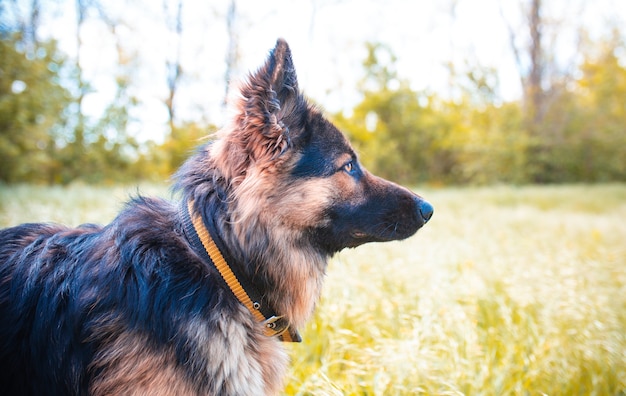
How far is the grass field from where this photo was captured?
10.4 ft

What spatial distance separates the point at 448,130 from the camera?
2416 cm

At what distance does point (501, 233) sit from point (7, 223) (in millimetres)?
8554

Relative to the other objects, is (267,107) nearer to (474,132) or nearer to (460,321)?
(460,321)

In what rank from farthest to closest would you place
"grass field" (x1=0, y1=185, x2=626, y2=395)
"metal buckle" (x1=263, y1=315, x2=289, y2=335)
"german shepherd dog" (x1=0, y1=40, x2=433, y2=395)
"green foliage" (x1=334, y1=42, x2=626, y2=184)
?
"green foliage" (x1=334, y1=42, x2=626, y2=184) → "grass field" (x1=0, y1=185, x2=626, y2=395) → "metal buckle" (x1=263, y1=315, x2=289, y2=335) → "german shepherd dog" (x1=0, y1=40, x2=433, y2=395)

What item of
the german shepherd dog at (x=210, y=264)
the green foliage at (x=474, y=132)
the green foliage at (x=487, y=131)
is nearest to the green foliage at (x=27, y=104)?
the green foliage at (x=474, y=132)

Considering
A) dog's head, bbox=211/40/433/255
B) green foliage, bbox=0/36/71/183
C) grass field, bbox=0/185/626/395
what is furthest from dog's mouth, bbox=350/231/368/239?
green foliage, bbox=0/36/71/183

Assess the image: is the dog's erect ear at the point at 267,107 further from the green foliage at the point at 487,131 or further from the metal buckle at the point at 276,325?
the green foliage at the point at 487,131

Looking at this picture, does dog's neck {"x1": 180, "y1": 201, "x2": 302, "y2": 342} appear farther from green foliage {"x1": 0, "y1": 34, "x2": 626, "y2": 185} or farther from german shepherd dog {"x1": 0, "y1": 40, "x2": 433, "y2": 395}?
green foliage {"x1": 0, "y1": 34, "x2": 626, "y2": 185}

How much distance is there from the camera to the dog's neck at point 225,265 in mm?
2146

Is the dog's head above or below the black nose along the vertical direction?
above

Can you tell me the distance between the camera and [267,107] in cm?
231

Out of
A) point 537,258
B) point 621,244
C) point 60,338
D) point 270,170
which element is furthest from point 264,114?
point 621,244

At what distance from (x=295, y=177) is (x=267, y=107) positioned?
42 cm

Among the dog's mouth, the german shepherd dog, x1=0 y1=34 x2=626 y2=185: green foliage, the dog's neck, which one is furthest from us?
x1=0 y1=34 x2=626 y2=185: green foliage
